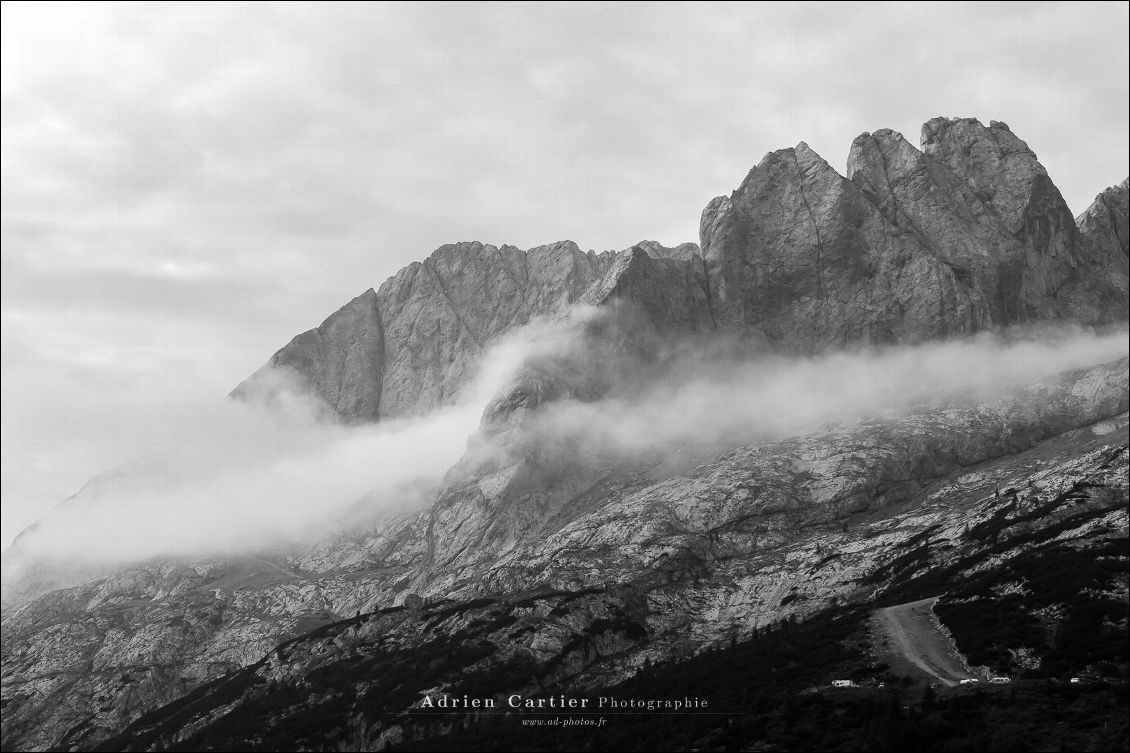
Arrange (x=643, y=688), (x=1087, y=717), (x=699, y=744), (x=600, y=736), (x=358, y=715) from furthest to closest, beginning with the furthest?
1. (x=358, y=715)
2. (x=643, y=688)
3. (x=600, y=736)
4. (x=699, y=744)
5. (x=1087, y=717)

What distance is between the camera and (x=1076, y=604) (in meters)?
160

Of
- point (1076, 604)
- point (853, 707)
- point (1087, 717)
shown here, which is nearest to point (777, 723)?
point (853, 707)

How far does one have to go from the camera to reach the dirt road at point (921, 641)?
487 ft

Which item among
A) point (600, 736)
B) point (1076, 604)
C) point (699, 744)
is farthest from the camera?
point (1076, 604)

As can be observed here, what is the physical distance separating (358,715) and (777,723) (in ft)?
301

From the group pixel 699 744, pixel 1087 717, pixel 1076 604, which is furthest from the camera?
pixel 1076 604

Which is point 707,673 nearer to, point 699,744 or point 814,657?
point 814,657

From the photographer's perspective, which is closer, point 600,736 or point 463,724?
point 600,736

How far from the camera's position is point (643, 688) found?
560ft

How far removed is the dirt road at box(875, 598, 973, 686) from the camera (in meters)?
148

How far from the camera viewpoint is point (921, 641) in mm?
164500

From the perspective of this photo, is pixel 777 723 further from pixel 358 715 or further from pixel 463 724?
pixel 358 715

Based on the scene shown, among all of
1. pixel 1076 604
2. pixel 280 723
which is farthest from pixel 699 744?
pixel 280 723

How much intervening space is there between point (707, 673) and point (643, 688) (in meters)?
A: 10.6
